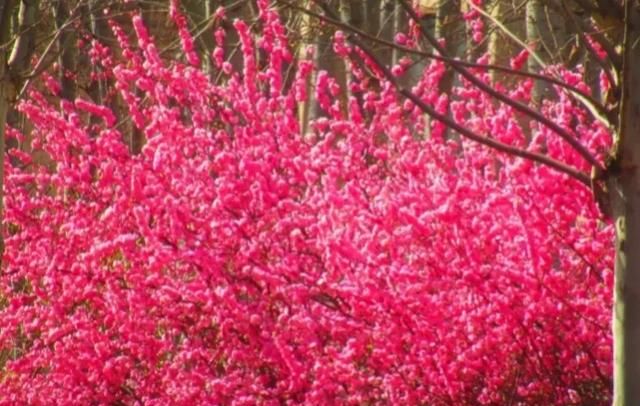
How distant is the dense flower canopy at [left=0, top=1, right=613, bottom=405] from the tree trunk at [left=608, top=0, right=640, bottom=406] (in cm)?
130

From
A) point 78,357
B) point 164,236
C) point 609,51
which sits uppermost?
point 609,51

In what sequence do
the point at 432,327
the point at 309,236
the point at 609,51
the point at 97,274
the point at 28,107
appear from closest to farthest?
1. the point at 609,51
2. the point at 432,327
3. the point at 309,236
4. the point at 97,274
5. the point at 28,107

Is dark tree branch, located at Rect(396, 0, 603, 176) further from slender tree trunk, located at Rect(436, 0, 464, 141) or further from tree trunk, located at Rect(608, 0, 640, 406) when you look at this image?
slender tree trunk, located at Rect(436, 0, 464, 141)

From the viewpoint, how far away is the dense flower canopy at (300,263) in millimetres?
7367

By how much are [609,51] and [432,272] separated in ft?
6.78

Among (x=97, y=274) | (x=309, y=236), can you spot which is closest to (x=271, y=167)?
(x=309, y=236)

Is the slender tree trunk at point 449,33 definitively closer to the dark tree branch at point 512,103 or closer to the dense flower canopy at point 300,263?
the dense flower canopy at point 300,263

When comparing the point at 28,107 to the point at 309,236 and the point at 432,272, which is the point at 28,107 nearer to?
the point at 309,236

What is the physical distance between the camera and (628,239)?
5746 millimetres

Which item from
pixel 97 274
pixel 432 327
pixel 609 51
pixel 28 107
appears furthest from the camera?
pixel 28 107

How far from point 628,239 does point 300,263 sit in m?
2.66

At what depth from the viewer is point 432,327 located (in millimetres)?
7484

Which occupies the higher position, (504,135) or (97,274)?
(504,135)

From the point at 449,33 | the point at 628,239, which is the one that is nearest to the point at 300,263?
the point at 628,239
